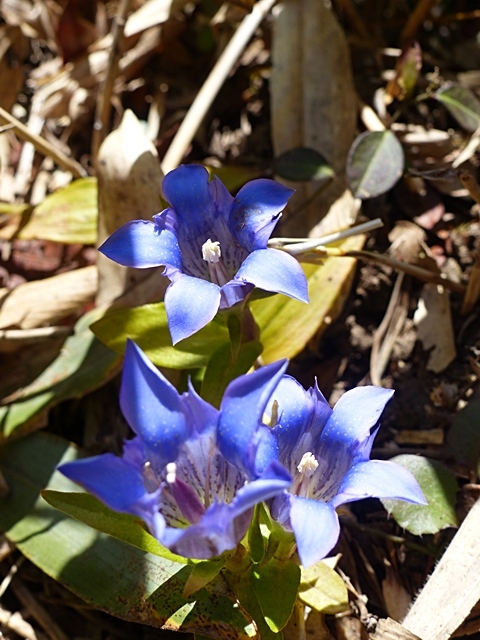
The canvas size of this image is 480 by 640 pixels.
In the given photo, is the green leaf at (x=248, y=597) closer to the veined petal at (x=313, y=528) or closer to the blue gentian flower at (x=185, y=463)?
the blue gentian flower at (x=185, y=463)

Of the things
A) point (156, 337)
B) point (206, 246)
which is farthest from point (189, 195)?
point (156, 337)

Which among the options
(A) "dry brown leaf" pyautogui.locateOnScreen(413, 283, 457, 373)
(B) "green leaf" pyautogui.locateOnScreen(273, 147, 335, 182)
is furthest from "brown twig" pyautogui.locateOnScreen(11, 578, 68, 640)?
(B) "green leaf" pyautogui.locateOnScreen(273, 147, 335, 182)

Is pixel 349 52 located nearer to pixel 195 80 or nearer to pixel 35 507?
pixel 195 80

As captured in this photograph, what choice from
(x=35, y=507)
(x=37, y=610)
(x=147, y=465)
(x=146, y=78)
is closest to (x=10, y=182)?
(x=146, y=78)

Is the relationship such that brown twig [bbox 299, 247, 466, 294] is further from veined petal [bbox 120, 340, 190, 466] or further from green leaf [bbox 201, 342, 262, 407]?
veined petal [bbox 120, 340, 190, 466]

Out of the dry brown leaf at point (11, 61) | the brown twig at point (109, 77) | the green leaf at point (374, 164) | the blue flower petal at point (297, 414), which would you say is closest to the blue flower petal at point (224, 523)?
the blue flower petal at point (297, 414)

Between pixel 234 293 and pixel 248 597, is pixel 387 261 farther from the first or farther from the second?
pixel 248 597
